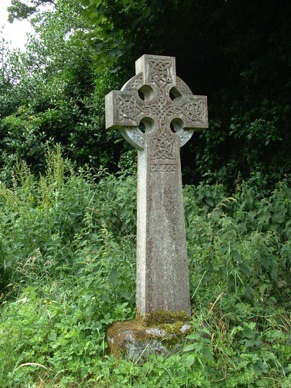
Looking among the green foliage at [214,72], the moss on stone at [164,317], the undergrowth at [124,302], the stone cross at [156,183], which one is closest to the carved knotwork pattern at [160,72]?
the stone cross at [156,183]

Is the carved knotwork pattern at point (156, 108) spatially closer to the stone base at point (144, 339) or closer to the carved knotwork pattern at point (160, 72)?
the carved knotwork pattern at point (160, 72)

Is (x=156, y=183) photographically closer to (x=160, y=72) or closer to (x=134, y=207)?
(x=160, y=72)

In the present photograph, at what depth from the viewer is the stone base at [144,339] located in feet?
11.2

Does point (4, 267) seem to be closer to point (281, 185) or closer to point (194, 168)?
point (281, 185)

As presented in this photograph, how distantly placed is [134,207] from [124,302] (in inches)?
68.9

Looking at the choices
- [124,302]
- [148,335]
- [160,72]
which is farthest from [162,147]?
[148,335]

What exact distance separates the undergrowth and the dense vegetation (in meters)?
0.01

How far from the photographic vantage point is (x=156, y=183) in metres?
3.76

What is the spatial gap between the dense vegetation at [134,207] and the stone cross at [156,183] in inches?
9.7

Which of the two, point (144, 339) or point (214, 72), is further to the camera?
point (214, 72)

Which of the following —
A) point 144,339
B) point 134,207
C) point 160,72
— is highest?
point 160,72

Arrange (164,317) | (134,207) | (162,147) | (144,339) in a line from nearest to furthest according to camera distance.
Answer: (144,339), (164,317), (162,147), (134,207)

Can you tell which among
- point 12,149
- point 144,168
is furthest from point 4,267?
point 12,149

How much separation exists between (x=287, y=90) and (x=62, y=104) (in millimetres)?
4868
